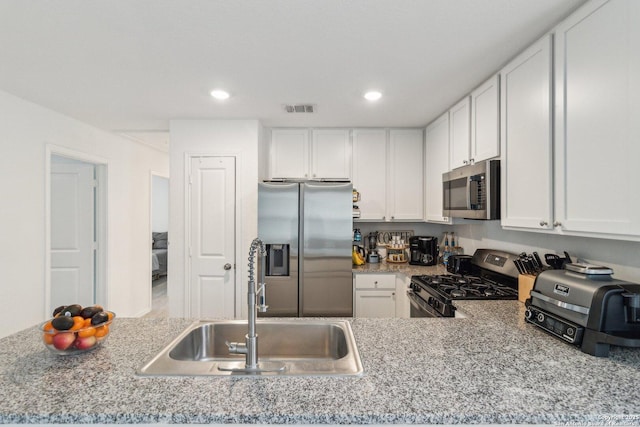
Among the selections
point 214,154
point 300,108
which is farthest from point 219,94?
point 214,154

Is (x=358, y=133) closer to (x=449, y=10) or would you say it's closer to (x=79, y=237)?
(x=449, y=10)

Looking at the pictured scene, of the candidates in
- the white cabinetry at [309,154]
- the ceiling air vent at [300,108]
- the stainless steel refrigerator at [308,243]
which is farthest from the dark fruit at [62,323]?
the white cabinetry at [309,154]

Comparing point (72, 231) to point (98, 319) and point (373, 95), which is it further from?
point (373, 95)

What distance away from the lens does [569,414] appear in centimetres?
87

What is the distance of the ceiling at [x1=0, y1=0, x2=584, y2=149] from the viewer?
1502 mm

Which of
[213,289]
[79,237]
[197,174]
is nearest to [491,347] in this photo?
[213,289]

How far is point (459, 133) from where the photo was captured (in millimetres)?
2652

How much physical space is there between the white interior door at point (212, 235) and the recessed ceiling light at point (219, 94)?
0.76m

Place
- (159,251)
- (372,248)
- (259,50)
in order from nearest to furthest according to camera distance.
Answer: (259,50) < (372,248) < (159,251)

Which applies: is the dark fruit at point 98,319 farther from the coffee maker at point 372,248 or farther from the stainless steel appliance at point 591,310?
the coffee maker at point 372,248

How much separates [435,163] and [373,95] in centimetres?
106

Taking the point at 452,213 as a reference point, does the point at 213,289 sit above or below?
below

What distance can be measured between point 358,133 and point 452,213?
141 centimetres

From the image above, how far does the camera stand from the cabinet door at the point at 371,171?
3527mm
